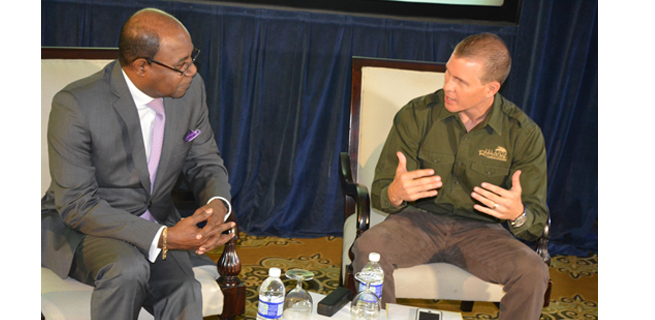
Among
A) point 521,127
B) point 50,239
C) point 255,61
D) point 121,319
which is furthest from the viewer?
point 255,61

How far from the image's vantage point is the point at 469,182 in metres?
2.47

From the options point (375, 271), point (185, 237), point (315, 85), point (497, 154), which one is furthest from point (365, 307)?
point (315, 85)

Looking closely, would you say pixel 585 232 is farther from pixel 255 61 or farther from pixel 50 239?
pixel 50 239

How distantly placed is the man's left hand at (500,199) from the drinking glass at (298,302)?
726mm

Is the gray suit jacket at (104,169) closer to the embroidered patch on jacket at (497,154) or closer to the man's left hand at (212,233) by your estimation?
the man's left hand at (212,233)

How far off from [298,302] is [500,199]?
88 cm

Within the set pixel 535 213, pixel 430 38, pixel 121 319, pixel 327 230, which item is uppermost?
pixel 430 38

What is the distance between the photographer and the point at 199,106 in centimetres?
232

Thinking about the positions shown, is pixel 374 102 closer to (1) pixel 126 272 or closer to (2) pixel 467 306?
(2) pixel 467 306

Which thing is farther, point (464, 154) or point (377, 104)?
point (377, 104)

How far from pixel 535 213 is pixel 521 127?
39 centimetres

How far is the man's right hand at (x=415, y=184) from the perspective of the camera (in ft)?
6.84

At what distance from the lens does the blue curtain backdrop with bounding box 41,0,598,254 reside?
3527mm

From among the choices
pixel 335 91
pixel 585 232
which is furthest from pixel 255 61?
pixel 585 232
